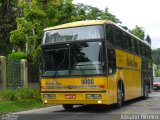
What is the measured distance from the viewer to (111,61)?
693 inches

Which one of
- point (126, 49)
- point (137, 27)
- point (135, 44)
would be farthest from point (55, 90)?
point (137, 27)

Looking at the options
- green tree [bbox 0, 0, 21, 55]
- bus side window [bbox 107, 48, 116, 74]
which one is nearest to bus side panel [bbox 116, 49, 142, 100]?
bus side window [bbox 107, 48, 116, 74]

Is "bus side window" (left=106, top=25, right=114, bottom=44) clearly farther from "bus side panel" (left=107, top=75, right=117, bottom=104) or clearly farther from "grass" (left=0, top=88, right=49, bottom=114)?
"grass" (left=0, top=88, right=49, bottom=114)

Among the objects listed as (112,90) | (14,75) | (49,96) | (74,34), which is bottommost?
(49,96)

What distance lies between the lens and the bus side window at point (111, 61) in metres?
17.3

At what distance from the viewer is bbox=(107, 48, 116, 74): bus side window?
17264 mm

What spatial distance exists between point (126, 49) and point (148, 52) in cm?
835

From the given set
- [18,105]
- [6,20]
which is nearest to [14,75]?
[18,105]

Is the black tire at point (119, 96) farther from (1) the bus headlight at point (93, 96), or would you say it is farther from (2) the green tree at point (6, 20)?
(2) the green tree at point (6, 20)

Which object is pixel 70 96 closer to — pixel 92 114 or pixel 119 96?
pixel 92 114

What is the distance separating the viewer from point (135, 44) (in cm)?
2383

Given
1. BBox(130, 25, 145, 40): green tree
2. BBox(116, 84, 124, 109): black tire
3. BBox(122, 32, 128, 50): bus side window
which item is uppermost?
BBox(130, 25, 145, 40): green tree

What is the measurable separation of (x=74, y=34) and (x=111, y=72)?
2122 millimetres

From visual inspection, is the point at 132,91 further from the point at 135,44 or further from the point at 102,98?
the point at 102,98
